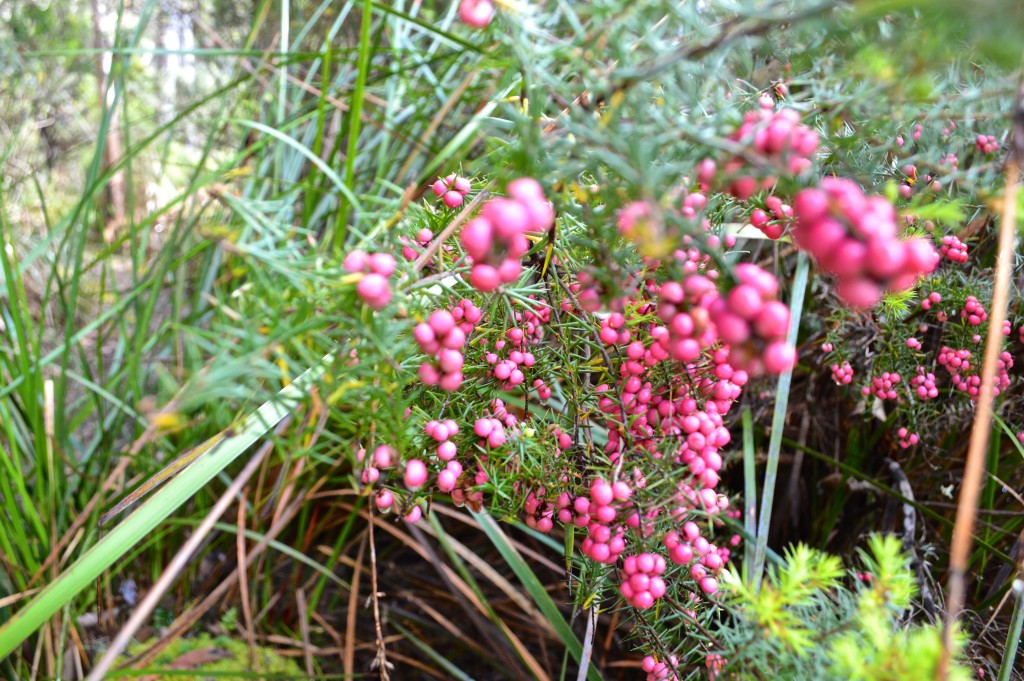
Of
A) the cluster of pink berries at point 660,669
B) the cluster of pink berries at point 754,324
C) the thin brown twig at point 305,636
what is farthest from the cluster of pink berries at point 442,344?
A: the thin brown twig at point 305,636

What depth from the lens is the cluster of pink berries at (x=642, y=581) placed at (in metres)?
0.32

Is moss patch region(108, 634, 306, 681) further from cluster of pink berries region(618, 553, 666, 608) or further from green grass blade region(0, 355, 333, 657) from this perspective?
cluster of pink berries region(618, 553, 666, 608)

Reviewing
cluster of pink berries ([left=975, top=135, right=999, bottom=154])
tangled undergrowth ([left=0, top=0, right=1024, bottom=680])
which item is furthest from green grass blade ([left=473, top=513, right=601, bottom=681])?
cluster of pink berries ([left=975, top=135, right=999, bottom=154])

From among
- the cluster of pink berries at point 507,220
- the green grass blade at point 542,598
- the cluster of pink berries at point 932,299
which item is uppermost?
the cluster of pink berries at point 507,220

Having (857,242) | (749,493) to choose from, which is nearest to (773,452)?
(749,493)

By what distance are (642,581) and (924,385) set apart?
437mm

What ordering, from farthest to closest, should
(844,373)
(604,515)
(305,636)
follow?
(305,636) < (844,373) < (604,515)

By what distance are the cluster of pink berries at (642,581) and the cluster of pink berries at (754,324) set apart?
0.15 metres

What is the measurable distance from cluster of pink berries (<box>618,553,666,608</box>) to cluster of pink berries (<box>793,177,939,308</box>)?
0.59ft

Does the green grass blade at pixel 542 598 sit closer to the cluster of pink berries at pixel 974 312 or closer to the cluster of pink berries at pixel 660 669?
the cluster of pink berries at pixel 660 669

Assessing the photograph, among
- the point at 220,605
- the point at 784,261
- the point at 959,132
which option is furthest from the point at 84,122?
the point at 959,132

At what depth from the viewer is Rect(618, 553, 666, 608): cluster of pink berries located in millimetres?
316

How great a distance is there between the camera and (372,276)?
0.80ft

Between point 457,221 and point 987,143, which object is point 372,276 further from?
point 987,143
